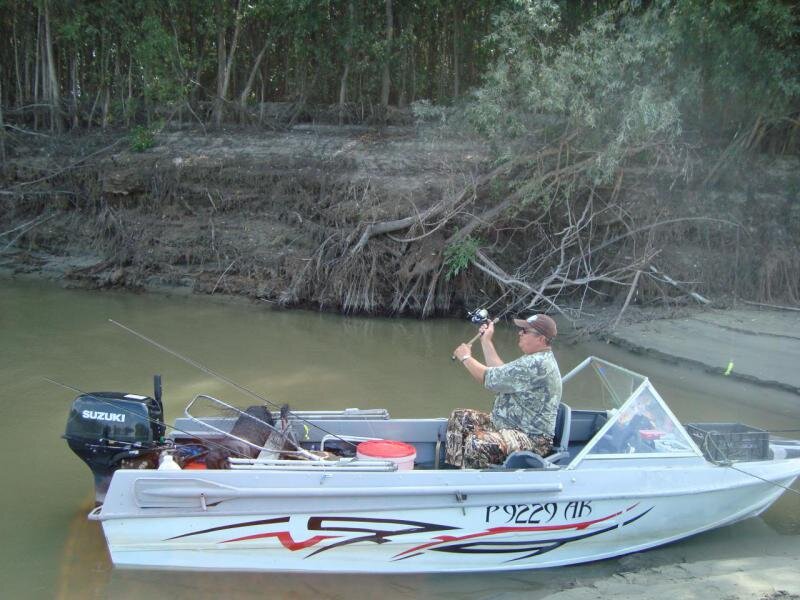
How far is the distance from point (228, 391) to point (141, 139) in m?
10.8

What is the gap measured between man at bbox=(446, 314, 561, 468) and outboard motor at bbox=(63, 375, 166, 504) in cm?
206

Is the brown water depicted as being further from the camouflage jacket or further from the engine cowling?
the camouflage jacket

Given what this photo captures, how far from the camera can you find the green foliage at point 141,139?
17.3m

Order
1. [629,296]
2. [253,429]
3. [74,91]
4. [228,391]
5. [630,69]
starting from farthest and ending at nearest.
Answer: [74,91] → [630,69] → [629,296] → [228,391] → [253,429]

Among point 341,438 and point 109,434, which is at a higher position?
point 109,434

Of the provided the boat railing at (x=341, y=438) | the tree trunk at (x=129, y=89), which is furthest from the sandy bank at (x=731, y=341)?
the tree trunk at (x=129, y=89)

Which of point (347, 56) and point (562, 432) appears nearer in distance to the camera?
point (562, 432)

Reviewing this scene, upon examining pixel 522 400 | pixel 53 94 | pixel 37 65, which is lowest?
pixel 522 400

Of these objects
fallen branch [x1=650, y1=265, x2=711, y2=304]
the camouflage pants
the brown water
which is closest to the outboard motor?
the brown water

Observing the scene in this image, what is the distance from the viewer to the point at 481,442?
5.09m

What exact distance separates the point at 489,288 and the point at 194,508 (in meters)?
9.50

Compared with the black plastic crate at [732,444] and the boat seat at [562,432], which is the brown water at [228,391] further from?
the boat seat at [562,432]

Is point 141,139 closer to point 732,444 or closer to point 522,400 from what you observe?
point 522,400

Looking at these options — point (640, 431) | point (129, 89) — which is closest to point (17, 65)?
point (129, 89)
